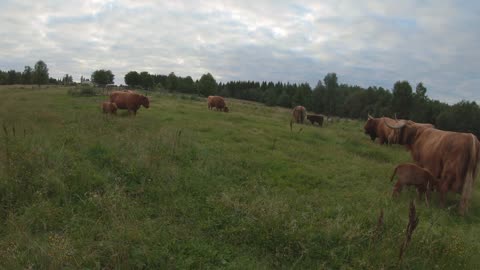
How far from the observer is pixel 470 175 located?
755cm

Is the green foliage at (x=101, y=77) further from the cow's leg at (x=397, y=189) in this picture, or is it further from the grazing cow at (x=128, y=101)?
the cow's leg at (x=397, y=189)

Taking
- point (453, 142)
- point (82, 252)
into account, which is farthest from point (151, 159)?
→ point (453, 142)

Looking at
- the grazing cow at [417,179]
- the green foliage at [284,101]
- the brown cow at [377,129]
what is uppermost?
the green foliage at [284,101]

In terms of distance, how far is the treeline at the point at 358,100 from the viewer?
56.6m

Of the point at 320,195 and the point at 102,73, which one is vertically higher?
the point at 102,73

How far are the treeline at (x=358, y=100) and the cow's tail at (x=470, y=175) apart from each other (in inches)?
2128

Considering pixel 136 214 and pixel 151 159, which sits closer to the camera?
pixel 136 214

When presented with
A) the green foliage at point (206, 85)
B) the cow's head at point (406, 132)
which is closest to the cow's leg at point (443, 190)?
the cow's head at point (406, 132)

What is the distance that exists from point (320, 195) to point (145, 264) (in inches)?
165

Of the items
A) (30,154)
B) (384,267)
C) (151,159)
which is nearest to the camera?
(384,267)

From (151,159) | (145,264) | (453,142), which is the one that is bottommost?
(145,264)

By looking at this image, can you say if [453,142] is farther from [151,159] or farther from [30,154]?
[30,154]

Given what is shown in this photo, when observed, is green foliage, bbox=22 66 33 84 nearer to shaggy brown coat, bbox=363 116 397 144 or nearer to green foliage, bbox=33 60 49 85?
green foliage, bbox=33 60 49 85

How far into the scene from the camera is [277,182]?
7.73m
